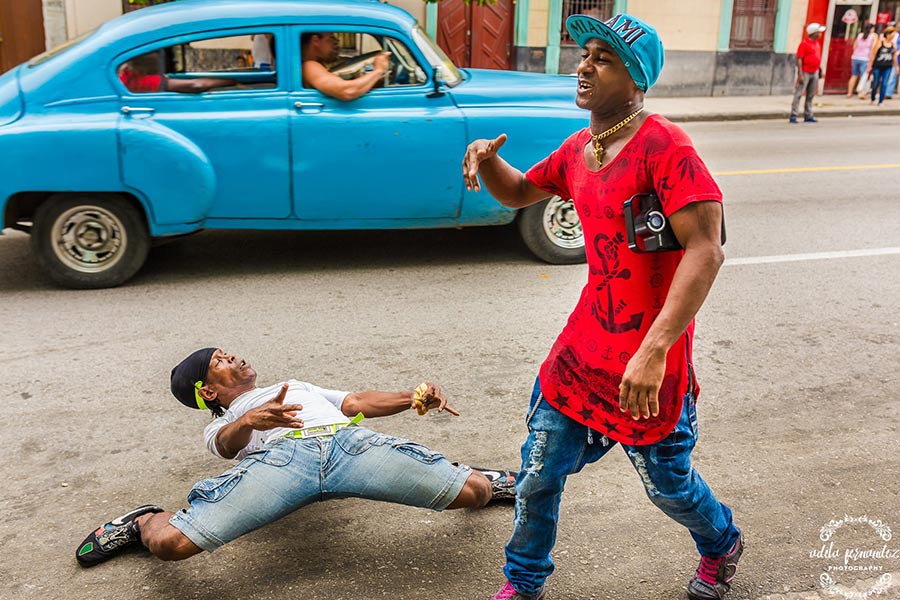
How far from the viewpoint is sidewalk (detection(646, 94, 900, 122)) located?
1719 centimetres

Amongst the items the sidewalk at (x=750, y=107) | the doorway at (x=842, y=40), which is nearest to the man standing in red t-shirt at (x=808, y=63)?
the sidewalk at (x=750, y=107)

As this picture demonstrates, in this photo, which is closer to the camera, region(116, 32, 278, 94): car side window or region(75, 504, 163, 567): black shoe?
region(75, 504, 163, 567): black shoe

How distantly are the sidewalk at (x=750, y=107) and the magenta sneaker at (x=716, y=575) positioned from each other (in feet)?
46.4

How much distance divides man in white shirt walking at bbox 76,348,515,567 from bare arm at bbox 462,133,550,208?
0.73 metres

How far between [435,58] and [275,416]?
4183 mm

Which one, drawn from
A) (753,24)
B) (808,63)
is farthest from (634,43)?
(753,24)

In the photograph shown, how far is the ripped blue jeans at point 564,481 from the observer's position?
2658mm

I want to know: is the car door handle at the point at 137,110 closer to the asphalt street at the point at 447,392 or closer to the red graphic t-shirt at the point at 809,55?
the asphalt street at the point at 447,392

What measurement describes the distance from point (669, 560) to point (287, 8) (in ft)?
15.1

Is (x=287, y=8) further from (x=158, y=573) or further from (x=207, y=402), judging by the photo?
(x=158, y=573)

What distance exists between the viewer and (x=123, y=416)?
168 inches

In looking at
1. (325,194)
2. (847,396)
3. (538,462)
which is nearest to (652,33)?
(538,462)

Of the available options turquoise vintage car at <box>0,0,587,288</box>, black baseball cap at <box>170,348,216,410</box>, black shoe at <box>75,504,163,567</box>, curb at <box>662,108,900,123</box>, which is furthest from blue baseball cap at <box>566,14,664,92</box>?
curb at <box>662,108,900,123</box>

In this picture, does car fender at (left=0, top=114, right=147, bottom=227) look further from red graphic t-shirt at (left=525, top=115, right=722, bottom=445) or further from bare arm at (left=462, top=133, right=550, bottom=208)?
red graphic t-shirt at (left=525, top=115, right=722, bottom=445)
